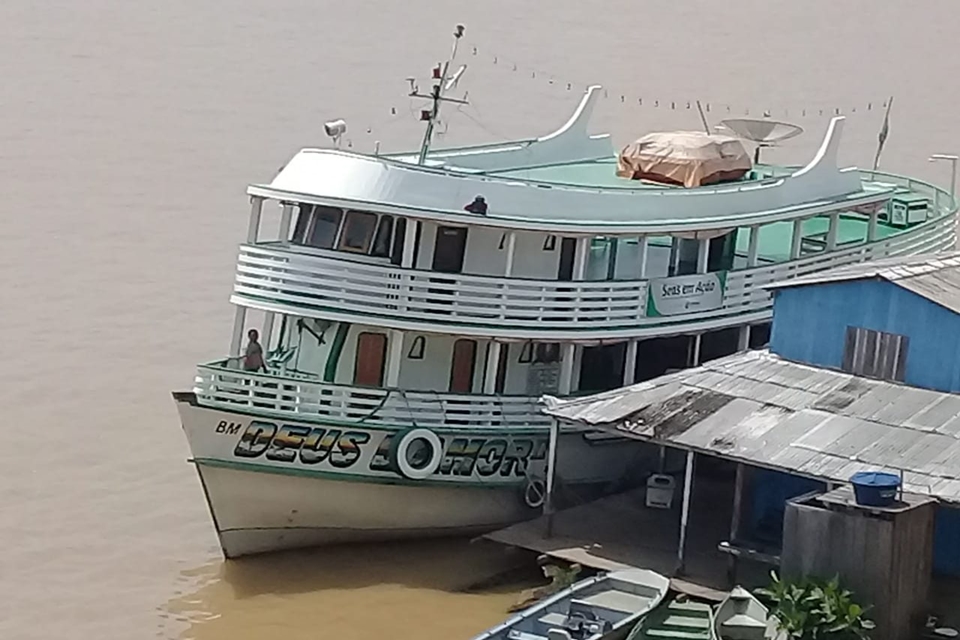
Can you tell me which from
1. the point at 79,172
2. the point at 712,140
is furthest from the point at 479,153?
the point at 79,172

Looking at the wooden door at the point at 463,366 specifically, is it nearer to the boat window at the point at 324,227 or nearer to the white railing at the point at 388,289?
the white railing at the point at 388,289

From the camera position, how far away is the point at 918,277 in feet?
60.0

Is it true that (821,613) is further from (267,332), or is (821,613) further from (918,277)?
(267,332)

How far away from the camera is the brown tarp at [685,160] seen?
2227 centimetres

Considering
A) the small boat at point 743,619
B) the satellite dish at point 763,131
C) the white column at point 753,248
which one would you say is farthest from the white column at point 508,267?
the satellite dish at point 763,131

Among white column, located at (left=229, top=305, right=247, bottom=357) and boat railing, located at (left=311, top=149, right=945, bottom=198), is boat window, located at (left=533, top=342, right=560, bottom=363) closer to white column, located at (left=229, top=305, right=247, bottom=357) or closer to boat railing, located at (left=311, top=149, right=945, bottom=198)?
boat railing, located at (left=311, top=149, right=945, bottom=198)

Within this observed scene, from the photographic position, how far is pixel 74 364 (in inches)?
1010

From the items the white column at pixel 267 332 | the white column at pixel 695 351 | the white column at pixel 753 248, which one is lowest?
the white column at pixel 267 332

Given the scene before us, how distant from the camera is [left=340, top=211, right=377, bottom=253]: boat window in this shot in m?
19.3

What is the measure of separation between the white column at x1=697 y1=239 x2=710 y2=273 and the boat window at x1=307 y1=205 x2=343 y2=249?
4476 mm

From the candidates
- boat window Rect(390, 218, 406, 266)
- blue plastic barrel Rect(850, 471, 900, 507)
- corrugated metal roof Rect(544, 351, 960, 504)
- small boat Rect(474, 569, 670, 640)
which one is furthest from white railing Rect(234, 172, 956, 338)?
blue plastic barrel Rect(850, 471, 900, 507)

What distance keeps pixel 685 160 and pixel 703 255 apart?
1636 millimetres

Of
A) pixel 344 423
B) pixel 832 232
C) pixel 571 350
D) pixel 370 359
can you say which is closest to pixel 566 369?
pixel 571 350

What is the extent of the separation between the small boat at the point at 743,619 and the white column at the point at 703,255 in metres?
5.96
